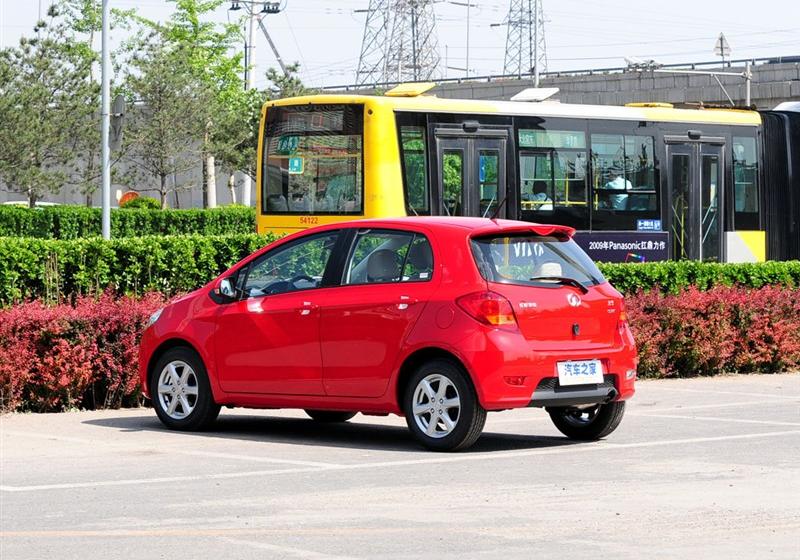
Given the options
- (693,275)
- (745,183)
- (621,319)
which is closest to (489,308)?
(621,319)

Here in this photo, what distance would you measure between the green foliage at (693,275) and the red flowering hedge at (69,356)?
638cm

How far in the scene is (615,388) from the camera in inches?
468

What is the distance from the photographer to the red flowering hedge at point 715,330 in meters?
18.2

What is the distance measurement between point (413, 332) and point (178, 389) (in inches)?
92.8

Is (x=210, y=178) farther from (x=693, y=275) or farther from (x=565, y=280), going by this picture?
(x=565, y=280)

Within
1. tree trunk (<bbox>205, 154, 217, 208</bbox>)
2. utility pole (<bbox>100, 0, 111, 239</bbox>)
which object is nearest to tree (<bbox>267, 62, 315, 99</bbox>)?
tree trunk (<bbox>205, 154, 217, 208</bbox>)

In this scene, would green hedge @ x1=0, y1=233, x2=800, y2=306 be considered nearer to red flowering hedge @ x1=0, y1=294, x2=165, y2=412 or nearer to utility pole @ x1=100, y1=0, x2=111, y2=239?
red flowering hedge @ x1=0, y1=294, x2=165, y2=412

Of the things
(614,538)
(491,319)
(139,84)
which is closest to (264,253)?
(491,319)

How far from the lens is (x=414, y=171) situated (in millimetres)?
25125

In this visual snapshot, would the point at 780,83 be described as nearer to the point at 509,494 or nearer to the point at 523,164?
the point at 523,164

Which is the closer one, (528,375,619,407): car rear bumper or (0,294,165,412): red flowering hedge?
(528,375,619,407): car rear bumper

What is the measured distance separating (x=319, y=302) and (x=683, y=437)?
10.1ft

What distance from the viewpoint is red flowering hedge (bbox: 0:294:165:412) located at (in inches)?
551

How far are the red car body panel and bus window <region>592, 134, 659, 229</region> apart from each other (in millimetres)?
16032
